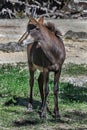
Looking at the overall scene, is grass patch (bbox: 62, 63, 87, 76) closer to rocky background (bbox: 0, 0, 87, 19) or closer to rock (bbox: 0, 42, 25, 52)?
rock (bbox: 0, 42, 25, 52)

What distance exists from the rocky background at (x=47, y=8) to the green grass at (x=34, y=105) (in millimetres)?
7926

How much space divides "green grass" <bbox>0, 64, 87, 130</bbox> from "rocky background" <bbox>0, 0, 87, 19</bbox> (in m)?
7.93

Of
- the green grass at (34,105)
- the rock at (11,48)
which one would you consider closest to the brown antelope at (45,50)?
the green grass at (34,105)

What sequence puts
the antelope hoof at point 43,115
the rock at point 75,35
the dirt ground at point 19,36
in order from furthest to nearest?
1. the rock at point 75,35
2. the dirt ground at point 19,36
3. the antelope hoof at point 43,115

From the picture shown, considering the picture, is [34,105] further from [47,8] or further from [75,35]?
[47,8]

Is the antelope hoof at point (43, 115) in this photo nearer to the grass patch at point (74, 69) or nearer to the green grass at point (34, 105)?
the green grass at point (34, 105)

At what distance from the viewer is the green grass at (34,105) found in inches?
363

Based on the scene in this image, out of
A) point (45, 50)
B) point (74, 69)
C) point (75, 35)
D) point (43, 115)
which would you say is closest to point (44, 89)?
point (43, 115)

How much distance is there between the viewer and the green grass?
9.23 meters

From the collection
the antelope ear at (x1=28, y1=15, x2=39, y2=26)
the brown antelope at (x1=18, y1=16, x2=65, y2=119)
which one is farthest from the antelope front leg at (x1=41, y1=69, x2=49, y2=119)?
the antelope ear at (x1=28, y1=15, x2=39, y2=26)

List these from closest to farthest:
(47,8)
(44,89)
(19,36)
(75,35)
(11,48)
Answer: (44,89)
(11,48)
(19,36)
(75,35)
(47,8)

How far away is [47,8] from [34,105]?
12387 millimetres

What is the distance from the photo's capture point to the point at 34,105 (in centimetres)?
1079

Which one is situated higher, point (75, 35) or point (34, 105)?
point (34, 105)
